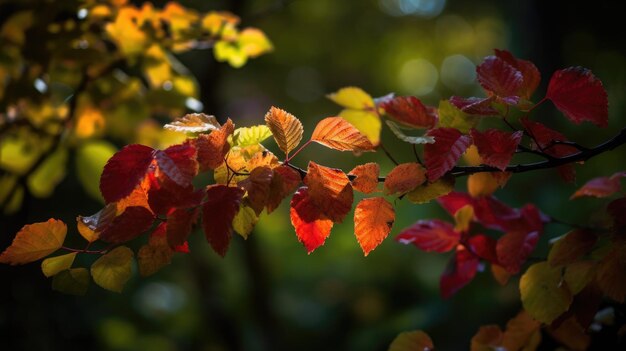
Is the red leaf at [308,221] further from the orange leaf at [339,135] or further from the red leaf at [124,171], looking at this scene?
the red leaf at [124,171]

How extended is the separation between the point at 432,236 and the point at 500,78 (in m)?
0.30

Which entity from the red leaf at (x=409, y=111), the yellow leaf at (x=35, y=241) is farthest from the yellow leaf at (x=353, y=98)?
the yellow leaf at (x=35, y=241)

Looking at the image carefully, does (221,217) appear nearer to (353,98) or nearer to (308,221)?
(308,221)

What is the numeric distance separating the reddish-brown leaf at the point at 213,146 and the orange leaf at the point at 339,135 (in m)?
0.10

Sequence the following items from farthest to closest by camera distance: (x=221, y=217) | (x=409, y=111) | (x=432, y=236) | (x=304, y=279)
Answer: (x=304, y=279)
(x=432, y=236)
(x=409, y=111)
(x=221, y=217)

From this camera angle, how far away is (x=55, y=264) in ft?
2.02

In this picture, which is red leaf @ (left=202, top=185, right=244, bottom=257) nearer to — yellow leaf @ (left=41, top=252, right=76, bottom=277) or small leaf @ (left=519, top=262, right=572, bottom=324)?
yellow leaf @ (left=41, top=252, right=76, bottom=277)

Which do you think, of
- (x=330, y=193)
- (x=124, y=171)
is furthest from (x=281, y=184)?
(x=124, y=171)

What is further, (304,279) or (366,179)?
(304,279)

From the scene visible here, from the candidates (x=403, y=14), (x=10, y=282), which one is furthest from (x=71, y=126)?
(x=403, y=14)

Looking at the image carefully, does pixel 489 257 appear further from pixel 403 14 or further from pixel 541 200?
pixel 403 14

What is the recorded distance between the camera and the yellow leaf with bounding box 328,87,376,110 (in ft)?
2.38

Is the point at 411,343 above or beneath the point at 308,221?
beneath

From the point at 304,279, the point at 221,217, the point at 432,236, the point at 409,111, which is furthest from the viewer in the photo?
the point at 304,279
